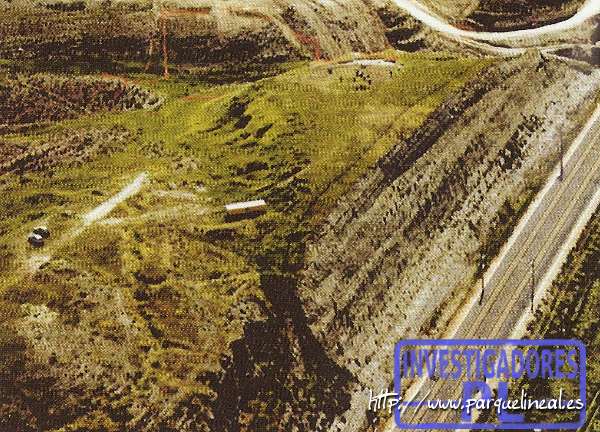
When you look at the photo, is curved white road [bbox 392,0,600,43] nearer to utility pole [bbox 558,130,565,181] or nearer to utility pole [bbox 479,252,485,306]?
utility pole [bbox 558,130,565,181]

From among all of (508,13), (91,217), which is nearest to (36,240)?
(91,217)

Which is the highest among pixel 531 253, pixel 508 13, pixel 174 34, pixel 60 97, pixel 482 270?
pixel 508 13

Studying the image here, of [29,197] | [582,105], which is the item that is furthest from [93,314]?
[582,105]

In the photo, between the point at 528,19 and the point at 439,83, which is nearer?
the point at 439,83

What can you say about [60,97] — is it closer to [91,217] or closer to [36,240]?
[91,217]

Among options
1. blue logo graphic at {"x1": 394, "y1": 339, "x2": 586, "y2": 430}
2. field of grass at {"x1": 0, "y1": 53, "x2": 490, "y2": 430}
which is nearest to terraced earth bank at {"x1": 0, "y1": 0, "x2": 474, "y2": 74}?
field of grass at {"x1": 0, "y1": 53, "x2": 490, "y2": 430}

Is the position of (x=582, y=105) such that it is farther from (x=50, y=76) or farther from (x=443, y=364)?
(x=50, y=76)

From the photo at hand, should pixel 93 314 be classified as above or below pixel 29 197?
below
